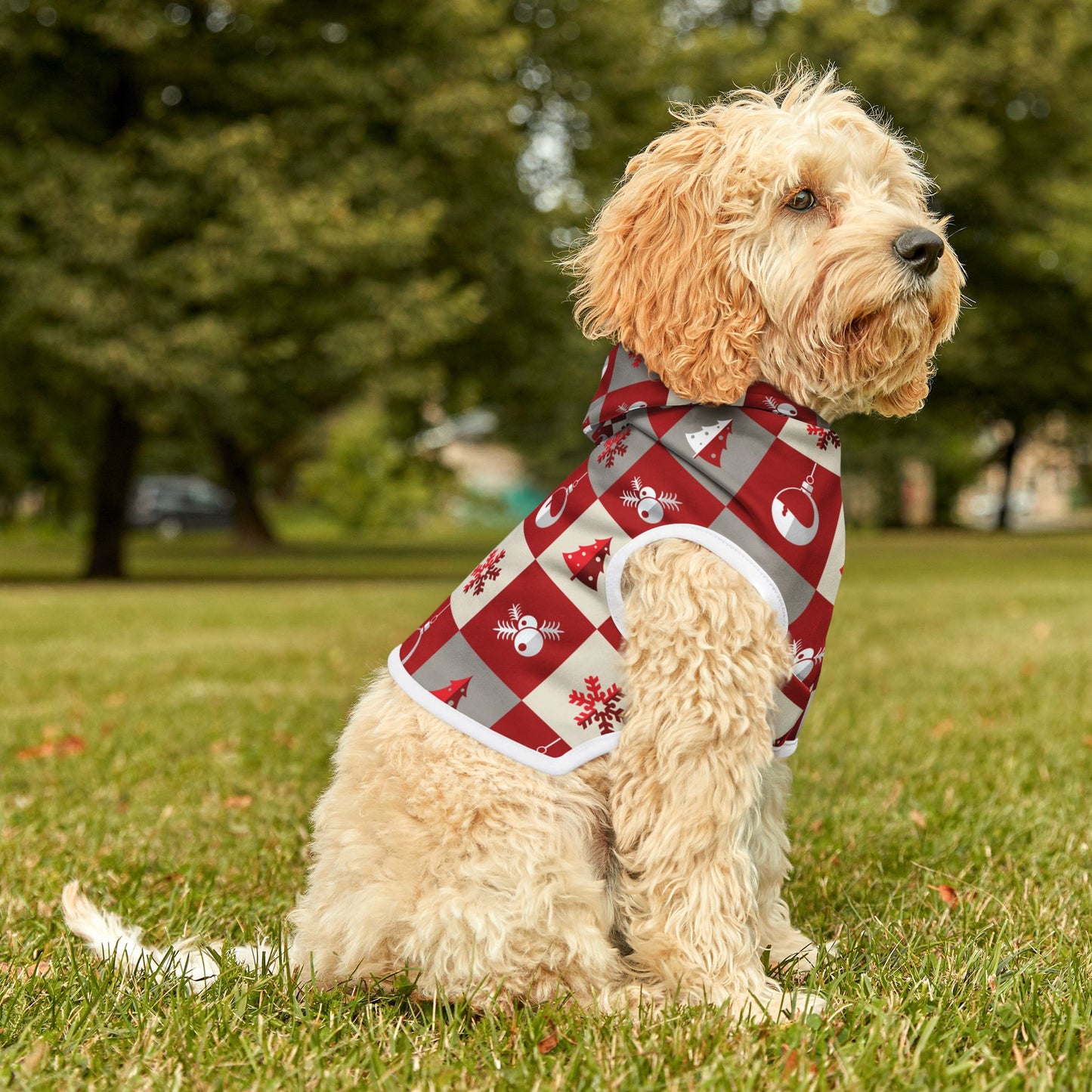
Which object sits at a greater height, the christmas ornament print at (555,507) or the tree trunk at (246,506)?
the christmas ornament print at (555,507)

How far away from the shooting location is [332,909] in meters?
2.86

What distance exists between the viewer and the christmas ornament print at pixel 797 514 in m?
2.76

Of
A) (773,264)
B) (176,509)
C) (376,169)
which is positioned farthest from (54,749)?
(176,509)

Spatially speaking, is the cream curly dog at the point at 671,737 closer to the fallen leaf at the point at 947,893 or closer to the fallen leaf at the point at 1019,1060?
the fallen leaf at the point at 1019,1060

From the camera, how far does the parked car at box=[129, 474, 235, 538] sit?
4881 cm

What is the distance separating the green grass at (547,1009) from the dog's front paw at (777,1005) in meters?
0.05

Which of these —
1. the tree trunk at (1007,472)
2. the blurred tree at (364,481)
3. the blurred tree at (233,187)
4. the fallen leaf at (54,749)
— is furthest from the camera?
the blurred tree at (364,481)

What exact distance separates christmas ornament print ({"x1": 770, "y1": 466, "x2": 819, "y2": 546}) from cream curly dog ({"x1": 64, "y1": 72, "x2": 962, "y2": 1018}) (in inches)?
6.8

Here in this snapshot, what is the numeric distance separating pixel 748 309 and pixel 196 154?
48.4 ft

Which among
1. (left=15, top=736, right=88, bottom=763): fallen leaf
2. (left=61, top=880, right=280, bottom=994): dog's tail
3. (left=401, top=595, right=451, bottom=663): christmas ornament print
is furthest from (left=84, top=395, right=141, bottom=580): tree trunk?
(left=401, top=595, right=451, bottom=663): christmas ornament print

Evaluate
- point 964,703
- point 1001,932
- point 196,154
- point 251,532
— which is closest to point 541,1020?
point 1001,932

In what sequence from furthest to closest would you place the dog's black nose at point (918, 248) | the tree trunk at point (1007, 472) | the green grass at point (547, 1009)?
the tree trunk at point (1007, 472) → the dog's black nose at point (918, 248) → the green grass at point (547, 1009)

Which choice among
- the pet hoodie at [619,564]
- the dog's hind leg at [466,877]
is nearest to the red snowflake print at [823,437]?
the pet hoodie at [619,564]

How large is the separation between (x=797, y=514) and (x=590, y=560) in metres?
0.51
